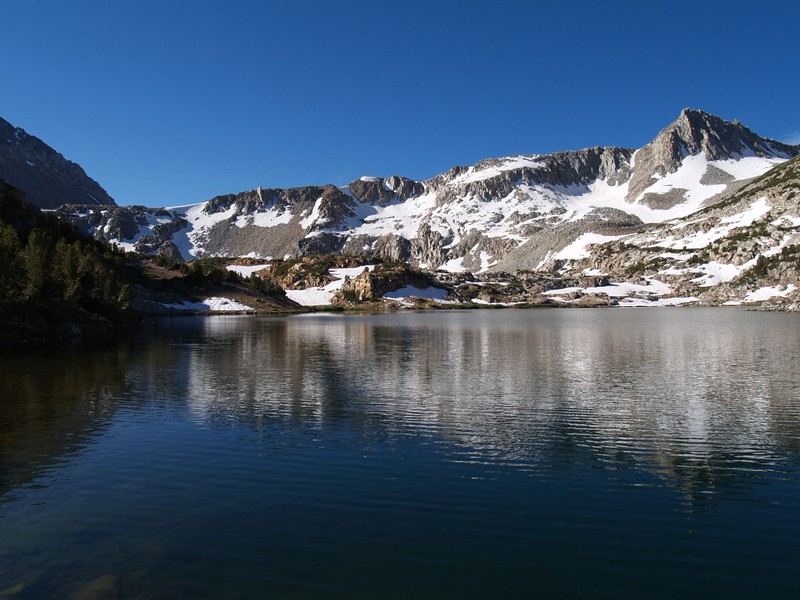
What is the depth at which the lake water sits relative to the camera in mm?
12859

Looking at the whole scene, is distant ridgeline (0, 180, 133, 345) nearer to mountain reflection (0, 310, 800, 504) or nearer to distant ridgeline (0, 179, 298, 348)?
distant ridgeline (0, 179, 298, 348)

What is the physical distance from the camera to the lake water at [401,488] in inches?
506

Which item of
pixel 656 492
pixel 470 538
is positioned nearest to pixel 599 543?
pixel 470 538

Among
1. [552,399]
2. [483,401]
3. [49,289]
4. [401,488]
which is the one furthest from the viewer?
[49,289]

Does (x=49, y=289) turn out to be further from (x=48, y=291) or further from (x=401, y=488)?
(x=401, y=488)

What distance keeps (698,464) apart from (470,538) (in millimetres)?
11893

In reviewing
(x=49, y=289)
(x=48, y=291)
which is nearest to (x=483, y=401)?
(x=49, y=289)

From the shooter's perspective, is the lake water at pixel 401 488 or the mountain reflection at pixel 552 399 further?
the mountain reflection at pixel 552 399

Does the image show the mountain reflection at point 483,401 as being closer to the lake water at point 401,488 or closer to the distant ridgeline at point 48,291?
the lake water at point 401,488

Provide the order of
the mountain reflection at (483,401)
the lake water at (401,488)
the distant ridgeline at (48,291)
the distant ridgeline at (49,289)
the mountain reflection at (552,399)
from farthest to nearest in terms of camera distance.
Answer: the distant ridgeline at (49,289) → the distant ridgeline at (48,291) → the mountain reflection at (552,399) → the mountain reflection at (483,401) → the lake water at (401,488)

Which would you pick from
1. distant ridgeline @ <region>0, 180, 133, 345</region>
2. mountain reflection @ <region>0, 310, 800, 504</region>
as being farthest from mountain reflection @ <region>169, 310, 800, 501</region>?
distant ridgeline @ <region>0, 180, 133, 345</region>

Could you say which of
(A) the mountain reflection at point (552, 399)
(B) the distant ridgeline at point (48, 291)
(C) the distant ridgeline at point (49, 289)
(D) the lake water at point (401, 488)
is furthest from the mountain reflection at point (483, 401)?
(C) the distant ridgeline at point (49, 289)

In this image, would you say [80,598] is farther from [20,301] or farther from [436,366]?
[20,301]

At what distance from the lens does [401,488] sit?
1886 cm
